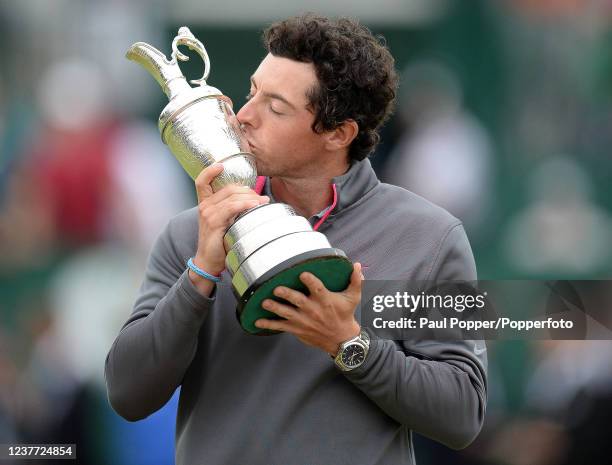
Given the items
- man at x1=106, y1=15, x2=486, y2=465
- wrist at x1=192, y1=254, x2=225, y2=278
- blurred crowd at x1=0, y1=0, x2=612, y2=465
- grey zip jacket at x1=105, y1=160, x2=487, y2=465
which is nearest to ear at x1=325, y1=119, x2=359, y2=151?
man at x1=106, y1=15, x2=486, y2=465

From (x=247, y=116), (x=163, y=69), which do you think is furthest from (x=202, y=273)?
(x=163, y=69)

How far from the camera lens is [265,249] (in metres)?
1.66

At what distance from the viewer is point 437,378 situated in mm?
1809

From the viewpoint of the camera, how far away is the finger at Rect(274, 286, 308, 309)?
5.37 feet

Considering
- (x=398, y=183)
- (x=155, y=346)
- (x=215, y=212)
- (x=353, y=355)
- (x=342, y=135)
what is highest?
(x=398, y=183)

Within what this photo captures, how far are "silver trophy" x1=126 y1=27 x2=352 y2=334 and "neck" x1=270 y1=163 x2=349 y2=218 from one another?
0.18m

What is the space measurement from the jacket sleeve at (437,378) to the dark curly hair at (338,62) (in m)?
0.34

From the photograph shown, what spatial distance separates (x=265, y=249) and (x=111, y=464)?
2456 mm

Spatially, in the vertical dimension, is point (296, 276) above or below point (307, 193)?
below

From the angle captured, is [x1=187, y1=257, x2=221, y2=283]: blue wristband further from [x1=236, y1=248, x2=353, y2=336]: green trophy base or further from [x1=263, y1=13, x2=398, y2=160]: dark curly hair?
[x1=263, y1=13, x2=398, y2=160]: dark curly hair

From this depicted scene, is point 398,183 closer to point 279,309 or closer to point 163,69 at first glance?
point 163,69

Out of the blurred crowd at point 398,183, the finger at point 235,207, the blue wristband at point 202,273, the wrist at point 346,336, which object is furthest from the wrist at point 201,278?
the blurred crowd at point 398,183

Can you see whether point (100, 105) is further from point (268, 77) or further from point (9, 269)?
point (268, 77)

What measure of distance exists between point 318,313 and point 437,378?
30cm
